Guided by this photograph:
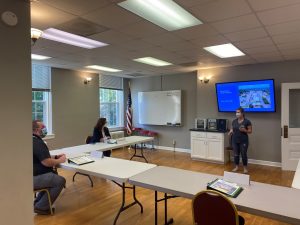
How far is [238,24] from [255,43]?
1.08m

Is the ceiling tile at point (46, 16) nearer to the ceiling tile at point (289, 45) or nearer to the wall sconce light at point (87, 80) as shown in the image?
the ceiling tile at point (289, 45)

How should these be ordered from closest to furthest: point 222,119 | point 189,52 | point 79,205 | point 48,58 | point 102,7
Answer: point 102,7
point 79,205
point 189,52
point 48,58
point 222,119

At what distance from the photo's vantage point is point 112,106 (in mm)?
8242

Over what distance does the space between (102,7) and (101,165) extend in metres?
1.91

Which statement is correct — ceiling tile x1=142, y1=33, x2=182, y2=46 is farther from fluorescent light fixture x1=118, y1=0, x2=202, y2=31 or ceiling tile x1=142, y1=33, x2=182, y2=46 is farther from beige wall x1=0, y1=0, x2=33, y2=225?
beige wall x1=0, y1=0, x2=33, y2=225

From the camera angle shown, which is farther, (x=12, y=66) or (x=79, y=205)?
(x=79, y=205)

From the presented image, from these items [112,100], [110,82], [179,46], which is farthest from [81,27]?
[112,100]

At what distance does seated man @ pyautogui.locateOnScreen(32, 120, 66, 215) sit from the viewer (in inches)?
118

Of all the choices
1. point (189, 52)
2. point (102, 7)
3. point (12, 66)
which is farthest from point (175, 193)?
point (189, 52)

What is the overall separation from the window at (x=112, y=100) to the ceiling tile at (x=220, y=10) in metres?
5.37

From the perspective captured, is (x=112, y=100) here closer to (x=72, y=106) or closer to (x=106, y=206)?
(x=72, y=106)

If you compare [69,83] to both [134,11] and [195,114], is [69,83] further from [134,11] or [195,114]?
[134,11]

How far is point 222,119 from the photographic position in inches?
243

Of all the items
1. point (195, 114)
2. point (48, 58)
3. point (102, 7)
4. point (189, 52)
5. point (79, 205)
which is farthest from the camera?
point (195, 114)
